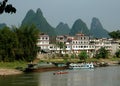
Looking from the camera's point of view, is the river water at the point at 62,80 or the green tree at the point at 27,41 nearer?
the river water at the point at 62,80

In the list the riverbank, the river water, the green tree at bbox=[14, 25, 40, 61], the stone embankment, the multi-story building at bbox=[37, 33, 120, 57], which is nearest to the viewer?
the river water

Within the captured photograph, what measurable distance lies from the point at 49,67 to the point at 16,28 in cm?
1016

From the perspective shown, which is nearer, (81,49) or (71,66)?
(71,66)

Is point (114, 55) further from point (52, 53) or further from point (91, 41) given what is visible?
point (52, 53)

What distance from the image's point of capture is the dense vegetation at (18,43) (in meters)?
52.0

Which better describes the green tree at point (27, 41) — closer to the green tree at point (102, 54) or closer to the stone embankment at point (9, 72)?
the stone embankment at point (9, 72)

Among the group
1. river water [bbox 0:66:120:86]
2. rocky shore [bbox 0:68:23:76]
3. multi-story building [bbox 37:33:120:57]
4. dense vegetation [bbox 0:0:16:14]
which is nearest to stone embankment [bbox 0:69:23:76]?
rocky shore [bbox 0:68:23:76]

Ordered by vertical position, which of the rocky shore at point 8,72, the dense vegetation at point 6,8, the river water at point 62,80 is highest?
the dense vegetation at point 6,8

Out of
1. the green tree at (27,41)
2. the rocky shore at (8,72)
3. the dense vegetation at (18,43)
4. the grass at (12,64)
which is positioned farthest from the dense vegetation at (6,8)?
the green tree at (27,41)

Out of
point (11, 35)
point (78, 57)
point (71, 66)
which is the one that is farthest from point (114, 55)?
point (11, 35)

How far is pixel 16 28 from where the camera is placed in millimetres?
57250

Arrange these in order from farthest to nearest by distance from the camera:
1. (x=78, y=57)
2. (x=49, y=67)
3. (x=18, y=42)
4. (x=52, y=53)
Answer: (x=52, y=53) < (x=78, y=57) < (x=18, y=42) < (x=49, y=67)

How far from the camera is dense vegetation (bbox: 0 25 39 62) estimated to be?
52.0 meters

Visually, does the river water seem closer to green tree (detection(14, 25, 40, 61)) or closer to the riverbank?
the riverbank
